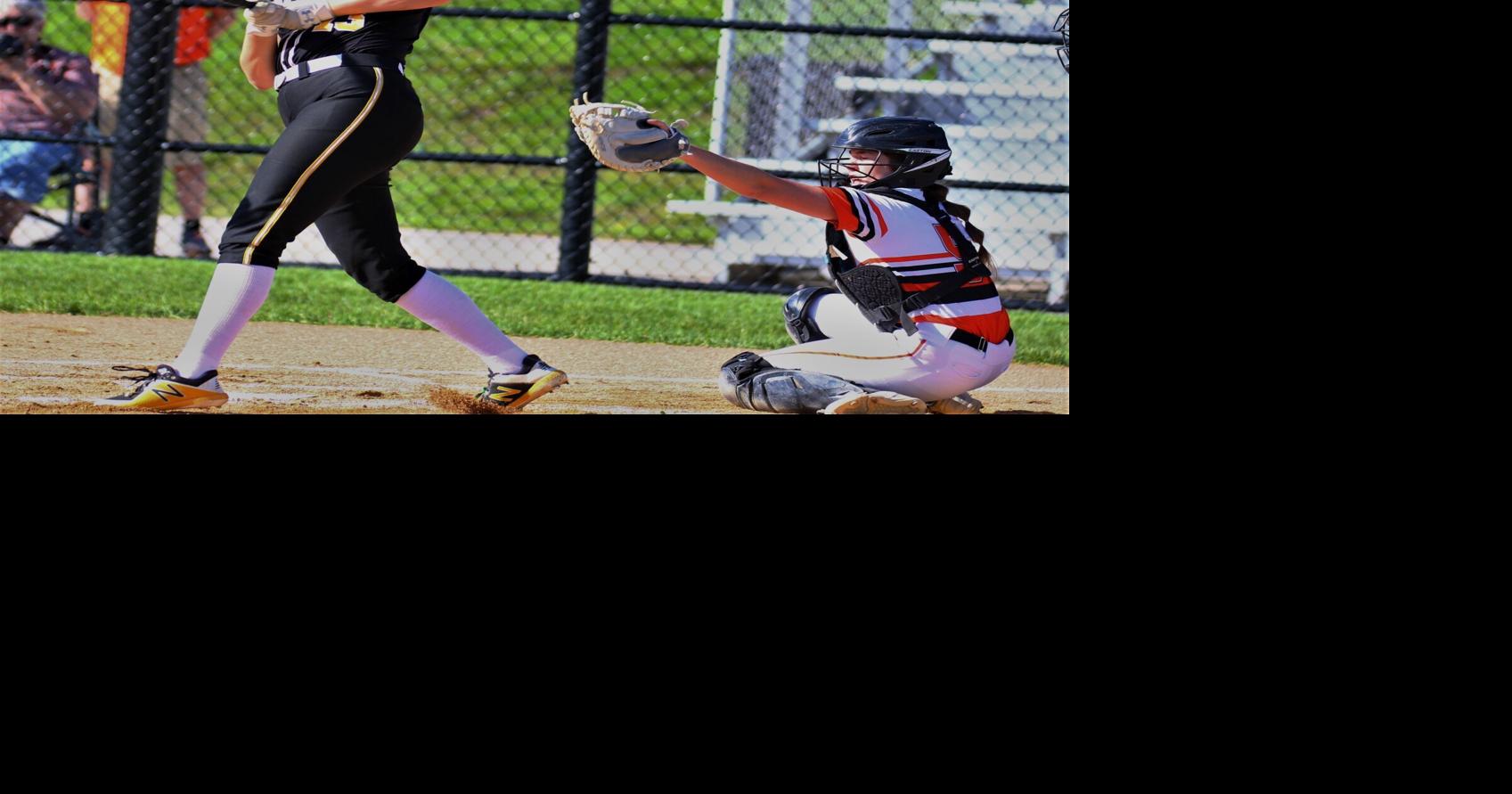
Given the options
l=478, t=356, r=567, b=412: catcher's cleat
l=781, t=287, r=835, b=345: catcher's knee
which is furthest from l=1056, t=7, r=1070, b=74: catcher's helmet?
l=478, t=356, r=567, b=412: catcher's cleat

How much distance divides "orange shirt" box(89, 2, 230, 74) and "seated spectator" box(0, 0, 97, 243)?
11 centimetres

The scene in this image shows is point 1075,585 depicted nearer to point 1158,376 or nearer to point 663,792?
point 1158,376

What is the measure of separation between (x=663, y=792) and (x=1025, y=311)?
3706 mm

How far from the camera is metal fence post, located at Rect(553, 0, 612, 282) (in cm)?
509

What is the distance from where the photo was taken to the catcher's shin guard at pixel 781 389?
3.07 meters

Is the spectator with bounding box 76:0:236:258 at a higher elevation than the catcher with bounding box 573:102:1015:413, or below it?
higher

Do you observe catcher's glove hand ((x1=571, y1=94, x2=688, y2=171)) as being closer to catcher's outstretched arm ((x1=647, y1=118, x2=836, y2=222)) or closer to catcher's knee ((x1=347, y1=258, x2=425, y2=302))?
catcher's outstretched arm ((x1=647, y1=118, x2=836, y2=222))

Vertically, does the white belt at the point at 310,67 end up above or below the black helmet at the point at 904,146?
above

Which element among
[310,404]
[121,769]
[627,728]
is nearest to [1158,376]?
[627,728]

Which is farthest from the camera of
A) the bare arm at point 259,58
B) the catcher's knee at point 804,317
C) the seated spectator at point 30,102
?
the seated spectator at point 30,102

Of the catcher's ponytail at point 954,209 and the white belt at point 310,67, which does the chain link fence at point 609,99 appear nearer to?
the white belt at point 310,67

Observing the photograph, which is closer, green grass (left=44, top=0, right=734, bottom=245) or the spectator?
the spectator

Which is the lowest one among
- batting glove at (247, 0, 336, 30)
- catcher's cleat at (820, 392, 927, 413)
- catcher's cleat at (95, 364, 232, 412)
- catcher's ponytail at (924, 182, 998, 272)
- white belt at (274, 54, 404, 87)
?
catcher's cleat at (820, 392, 927, 413)

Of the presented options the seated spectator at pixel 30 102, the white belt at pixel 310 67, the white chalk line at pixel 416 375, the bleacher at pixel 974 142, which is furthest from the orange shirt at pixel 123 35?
the white belt at pixel 310 67
